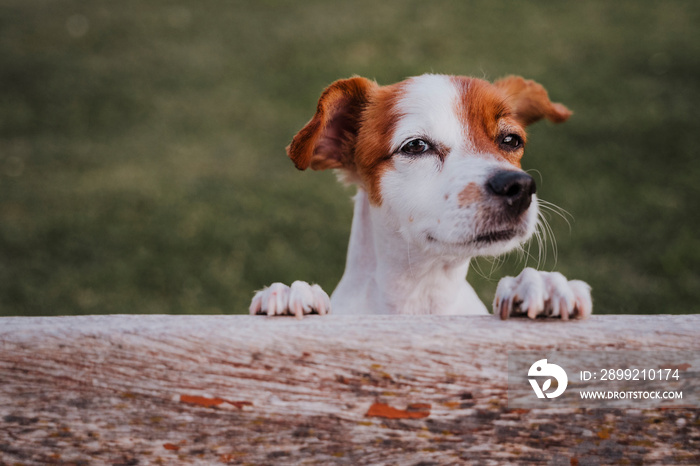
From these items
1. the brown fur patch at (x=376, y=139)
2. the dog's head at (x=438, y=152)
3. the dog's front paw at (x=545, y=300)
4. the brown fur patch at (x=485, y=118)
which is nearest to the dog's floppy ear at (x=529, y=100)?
the dog's head at (x=438, y=152)

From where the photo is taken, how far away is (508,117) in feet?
9.14

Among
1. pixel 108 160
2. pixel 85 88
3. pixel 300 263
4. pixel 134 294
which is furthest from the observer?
pixel 85 88

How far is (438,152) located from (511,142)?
38 cm

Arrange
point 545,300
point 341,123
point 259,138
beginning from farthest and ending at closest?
point 259,138, point 341,123, point 545,300

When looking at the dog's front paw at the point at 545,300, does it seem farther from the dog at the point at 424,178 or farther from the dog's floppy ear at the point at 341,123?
the dog's floppy ear at the point at 341,123

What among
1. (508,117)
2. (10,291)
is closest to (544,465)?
(508,117)

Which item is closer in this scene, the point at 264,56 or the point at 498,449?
the point at 498,449

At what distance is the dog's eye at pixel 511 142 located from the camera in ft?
8.98

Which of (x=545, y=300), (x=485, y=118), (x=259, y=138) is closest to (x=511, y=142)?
(x=485, y=118)

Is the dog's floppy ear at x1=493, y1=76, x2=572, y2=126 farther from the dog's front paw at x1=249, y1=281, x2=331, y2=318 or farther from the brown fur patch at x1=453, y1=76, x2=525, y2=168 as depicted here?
the dog's front paw at x1=249, y1=281, x2=331, y2=318

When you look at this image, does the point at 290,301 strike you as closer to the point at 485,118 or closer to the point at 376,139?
the point at 376,139

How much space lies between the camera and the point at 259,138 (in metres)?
8.97

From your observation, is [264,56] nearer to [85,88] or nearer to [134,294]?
[85,88]

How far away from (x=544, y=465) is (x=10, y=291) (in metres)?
4.69
